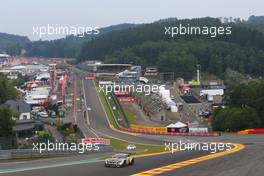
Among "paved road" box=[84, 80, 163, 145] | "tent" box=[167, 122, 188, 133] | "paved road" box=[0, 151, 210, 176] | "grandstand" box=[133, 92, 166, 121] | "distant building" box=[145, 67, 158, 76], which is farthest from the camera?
"distant building" box=[145, 67, 158, 76]

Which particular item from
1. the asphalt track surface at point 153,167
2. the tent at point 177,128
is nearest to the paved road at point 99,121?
the tent at point 177,128

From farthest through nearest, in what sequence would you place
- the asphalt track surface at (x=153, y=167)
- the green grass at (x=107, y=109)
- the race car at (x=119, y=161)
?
the green grass at (x=107, y=109), the race car at (x=119, y=161), the asphalt track surface at (x=153, y=167)

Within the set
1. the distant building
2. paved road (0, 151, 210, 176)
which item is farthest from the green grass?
paved road (0, 151, 210, 176)

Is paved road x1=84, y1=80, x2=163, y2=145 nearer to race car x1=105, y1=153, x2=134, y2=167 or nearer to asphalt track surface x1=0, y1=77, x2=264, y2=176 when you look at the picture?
asphalt track surface x1=0, y1=77, x2=264, y2=176

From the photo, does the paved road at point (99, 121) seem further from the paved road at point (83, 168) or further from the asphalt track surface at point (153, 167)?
the paved road at point (83, 168)

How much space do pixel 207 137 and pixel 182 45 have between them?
88.9m

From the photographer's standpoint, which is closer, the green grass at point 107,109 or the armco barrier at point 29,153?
the armco barrier at point 29,153

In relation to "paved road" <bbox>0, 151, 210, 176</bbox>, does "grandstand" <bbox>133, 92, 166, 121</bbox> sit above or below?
above

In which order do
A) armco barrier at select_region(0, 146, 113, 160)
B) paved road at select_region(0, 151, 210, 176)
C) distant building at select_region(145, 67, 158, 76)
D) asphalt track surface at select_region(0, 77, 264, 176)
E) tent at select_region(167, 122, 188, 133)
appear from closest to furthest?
asphalt track surface at select_region(0, 77, 264, 176)
paved road at select_region(0, 151, 210, 176)
armco barrier at select_region(0, 146, 113, 160)
tent at select_region(167, 122, 188, 133)
distant building at select_region(145, 67, 158, 76)

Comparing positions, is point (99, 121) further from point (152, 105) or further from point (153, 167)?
point (153, 167)

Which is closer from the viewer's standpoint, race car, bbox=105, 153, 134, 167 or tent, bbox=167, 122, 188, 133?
race car, bbox=105, 153, 134, 167

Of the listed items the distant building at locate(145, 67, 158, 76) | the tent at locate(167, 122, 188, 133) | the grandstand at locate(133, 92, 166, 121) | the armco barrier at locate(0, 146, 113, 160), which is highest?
the distant building at locate(145, 67, 158, 76)

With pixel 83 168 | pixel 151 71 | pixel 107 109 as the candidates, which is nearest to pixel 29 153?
pixel 83 168

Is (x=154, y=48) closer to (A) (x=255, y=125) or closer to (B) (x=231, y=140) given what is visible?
(A) (x=255, y=125)
